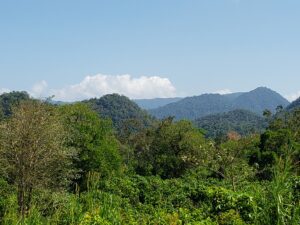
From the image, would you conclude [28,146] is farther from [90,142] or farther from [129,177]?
[90,142]

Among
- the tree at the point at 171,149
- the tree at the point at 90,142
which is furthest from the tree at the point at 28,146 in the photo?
the tree at the point at 171,149

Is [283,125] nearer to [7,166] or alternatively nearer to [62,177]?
[62,177]

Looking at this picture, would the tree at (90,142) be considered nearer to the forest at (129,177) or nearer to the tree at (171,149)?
→ the forest at (129,177)

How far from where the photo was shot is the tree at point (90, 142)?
134ft

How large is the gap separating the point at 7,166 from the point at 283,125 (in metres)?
49.2

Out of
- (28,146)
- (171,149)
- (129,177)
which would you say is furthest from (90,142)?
(28,146)

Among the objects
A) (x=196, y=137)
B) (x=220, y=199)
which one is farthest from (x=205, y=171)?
(x=220, y=199)

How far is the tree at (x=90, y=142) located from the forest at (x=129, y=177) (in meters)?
0.10

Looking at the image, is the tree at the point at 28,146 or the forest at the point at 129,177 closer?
the forest at the point at 129,177

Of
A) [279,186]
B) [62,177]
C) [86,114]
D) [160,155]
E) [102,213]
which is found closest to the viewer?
[279,186]

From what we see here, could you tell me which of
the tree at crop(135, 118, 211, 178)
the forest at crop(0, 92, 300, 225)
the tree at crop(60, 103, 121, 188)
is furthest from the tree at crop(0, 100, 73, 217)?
the tree at crop(135, 118, 211, 178)

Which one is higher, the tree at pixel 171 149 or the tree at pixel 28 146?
the tree at pixel 28 146

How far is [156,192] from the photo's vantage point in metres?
29.1

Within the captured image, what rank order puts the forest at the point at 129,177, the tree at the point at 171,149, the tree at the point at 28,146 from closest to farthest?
the forest at the point at 129,177
the tree at the point at 28,146
the tree at the point at 171,149
